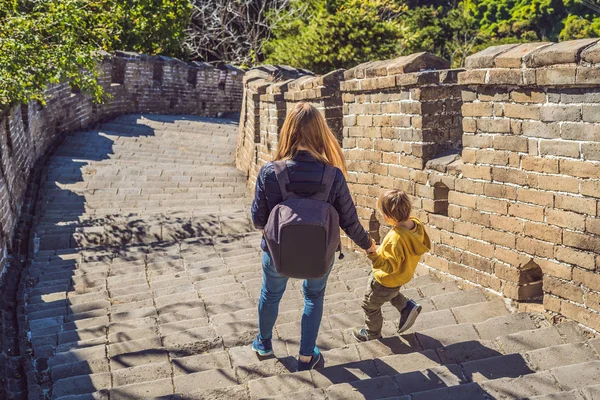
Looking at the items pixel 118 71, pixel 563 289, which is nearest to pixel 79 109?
pixel 118 71

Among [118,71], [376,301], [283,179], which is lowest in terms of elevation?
[376,301]

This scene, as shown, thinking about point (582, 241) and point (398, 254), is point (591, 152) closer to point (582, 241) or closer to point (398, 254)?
point (582, 241)

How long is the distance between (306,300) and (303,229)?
534 mm

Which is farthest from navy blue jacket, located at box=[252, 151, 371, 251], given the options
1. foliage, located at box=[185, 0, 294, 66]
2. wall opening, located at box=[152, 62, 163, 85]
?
foliage, located at box=[185, 0, 294, 66]

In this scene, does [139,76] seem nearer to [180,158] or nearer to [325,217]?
[180,158]

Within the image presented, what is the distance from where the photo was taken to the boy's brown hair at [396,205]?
11.7 ft

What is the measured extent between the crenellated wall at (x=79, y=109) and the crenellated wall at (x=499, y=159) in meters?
2.84

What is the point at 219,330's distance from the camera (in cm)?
427

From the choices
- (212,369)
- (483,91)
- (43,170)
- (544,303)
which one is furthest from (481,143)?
(43,170)

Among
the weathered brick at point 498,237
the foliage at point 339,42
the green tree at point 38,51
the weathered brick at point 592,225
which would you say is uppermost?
the foliage at point 339,42

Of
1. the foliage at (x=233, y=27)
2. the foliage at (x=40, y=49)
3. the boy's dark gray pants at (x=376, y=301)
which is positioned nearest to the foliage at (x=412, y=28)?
the foliage at (x=233, y=27)

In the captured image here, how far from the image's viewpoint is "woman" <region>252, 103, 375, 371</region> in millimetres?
3309

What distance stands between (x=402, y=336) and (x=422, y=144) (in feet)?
5.48

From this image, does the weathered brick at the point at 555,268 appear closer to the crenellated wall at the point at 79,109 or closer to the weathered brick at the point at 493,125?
the weathered brick at the point at 493,125
